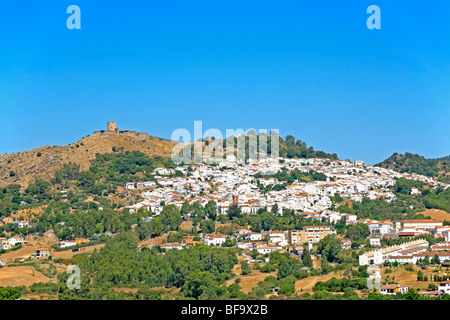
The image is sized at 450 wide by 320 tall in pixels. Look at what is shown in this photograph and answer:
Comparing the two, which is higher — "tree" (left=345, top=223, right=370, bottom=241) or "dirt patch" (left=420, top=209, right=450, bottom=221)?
"dirt patch" (left=420, top=209, right=450, bottom=221)

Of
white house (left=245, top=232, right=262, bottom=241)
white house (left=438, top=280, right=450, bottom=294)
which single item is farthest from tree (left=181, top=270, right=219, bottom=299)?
white house (left=245, top=232, right=262, bottom=241)

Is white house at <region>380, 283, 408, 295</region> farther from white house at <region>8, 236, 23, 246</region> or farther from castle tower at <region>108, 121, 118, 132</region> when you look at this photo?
castle tower at <region>108, 121, 118, 132</region>

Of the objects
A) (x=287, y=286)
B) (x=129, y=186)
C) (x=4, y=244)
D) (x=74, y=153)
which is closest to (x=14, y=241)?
(x=4, y=244)

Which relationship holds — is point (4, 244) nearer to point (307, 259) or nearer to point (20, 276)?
point (20, 276)

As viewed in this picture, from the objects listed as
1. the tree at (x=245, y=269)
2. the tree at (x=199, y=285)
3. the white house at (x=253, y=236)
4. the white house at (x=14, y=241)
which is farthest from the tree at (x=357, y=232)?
the white house at (x=14, y=241)
